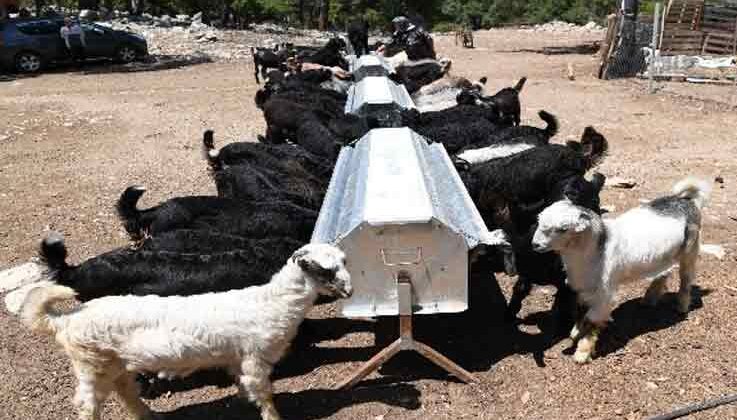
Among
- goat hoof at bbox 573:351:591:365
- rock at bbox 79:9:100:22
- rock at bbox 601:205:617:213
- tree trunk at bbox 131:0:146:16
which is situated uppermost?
tree trunk at bbox 131:0:146:16

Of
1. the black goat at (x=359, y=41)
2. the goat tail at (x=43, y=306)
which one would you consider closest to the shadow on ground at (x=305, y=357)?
the goat tail at (x=43, y=306)

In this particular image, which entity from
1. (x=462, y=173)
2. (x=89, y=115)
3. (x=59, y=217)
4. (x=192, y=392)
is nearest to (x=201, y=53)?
(x=89, y=115)

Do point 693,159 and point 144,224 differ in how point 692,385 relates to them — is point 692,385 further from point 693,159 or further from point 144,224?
point 693,159

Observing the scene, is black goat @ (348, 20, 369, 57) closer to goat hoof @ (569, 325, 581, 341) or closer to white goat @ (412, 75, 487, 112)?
white goat @ (412, 75, 487, 112)

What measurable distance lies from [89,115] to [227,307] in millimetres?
12875

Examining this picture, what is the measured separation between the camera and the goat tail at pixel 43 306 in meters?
4.07

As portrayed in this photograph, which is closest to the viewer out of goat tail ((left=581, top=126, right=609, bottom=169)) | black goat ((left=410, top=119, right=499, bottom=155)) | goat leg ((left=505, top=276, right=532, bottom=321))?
goat leg ((left=505, top=276, right=532, bottom=321))

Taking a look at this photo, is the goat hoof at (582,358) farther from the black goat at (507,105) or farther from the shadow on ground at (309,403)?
the black goat at (507,105)

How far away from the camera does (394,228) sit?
452 cm

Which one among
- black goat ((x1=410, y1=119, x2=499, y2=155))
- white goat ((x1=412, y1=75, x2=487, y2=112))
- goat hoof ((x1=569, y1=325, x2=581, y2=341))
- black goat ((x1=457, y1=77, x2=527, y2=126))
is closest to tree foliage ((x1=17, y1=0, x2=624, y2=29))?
white goat ((x1=412, y1=75, x2=487, y2=112))

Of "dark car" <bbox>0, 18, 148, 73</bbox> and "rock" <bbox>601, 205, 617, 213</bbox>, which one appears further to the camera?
"dark car" <bbox>0, 18, 148, 73</bbox>

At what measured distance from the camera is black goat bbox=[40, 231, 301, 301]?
194 inches

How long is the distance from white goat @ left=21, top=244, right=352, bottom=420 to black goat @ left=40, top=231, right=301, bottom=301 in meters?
0.58

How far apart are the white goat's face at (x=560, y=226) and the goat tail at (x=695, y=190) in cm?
128
